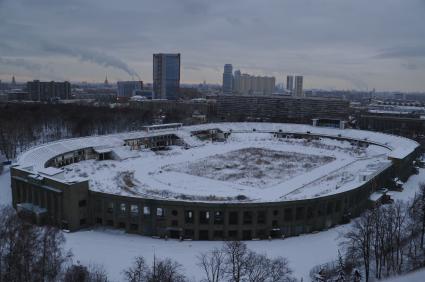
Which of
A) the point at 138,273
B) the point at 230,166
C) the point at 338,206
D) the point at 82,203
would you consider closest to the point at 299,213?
the point at 338,206

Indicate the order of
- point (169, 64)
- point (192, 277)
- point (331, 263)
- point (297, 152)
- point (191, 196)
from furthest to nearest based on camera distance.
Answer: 1. point (169, 64)
2. point (297, 152)
3. point (191, 196)
4. point (331, 263)
5. point (192, 277)

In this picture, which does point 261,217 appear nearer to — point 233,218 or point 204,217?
point 233,218

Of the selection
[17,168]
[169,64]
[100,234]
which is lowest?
[100,234]

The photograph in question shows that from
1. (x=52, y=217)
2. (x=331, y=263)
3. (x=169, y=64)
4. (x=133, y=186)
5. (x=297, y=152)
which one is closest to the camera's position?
(x=331, y=263)

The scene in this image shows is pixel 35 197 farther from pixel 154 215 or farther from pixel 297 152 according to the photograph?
pixel 297 152

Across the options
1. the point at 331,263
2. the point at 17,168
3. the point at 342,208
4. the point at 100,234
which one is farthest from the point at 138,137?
the point at 331,263

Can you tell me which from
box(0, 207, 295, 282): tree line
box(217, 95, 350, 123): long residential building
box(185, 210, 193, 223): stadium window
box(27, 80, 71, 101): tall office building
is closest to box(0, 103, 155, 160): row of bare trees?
box(217, 95, 350, 123): long residential building

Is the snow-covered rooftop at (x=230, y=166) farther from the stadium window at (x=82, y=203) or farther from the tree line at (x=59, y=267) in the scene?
the tree line at (x=59, y=267)
